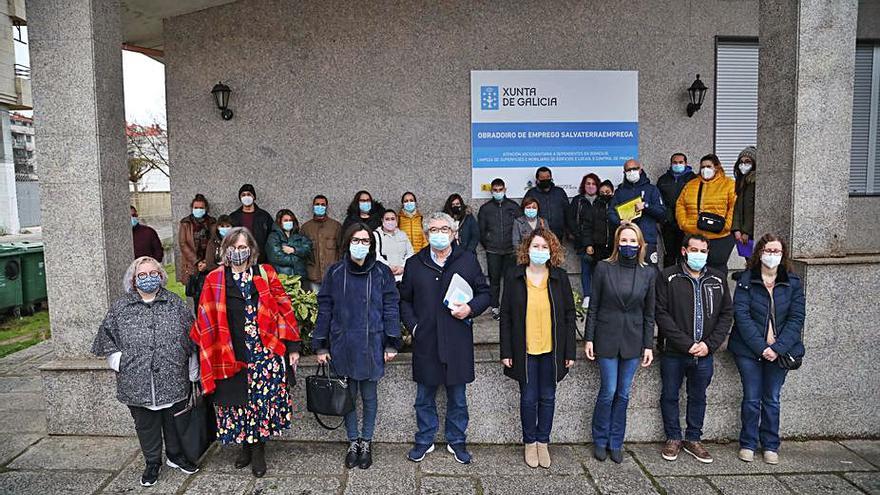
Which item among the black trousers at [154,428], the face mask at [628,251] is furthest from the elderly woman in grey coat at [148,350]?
the face mask at [628,251]

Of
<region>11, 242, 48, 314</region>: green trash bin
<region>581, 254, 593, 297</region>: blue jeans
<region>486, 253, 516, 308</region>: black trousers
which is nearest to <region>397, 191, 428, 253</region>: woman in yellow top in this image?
<region>486, 253, 516, 308</region>: black trousers

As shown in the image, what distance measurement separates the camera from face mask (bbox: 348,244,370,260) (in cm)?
441

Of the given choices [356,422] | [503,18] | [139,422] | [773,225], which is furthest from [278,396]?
[503,18]

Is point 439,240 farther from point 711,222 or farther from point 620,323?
point 711,222

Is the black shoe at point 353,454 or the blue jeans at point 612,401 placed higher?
the blue jeans at point 612,401

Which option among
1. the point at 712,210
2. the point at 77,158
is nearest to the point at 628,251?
the point at 712,210

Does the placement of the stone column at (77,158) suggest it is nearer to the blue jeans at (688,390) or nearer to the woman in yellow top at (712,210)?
the blue jeans at (688,390)

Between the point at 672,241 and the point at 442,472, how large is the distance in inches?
202

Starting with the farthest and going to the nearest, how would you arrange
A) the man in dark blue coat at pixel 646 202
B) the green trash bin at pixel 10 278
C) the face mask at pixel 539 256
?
the green trash bin at pixel 10 278 → the man in dark blue coat at pixel 646 202 → the face mask at pixel 539 256

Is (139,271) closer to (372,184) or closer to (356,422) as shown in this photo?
(356,422)

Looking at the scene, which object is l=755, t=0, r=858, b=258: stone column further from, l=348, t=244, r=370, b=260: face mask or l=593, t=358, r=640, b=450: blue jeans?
l=348, t=244, r=370, b=260: face mask

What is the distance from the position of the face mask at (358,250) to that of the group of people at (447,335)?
0.06 ft

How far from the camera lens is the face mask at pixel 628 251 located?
4539mm

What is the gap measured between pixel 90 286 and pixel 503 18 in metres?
6.75
